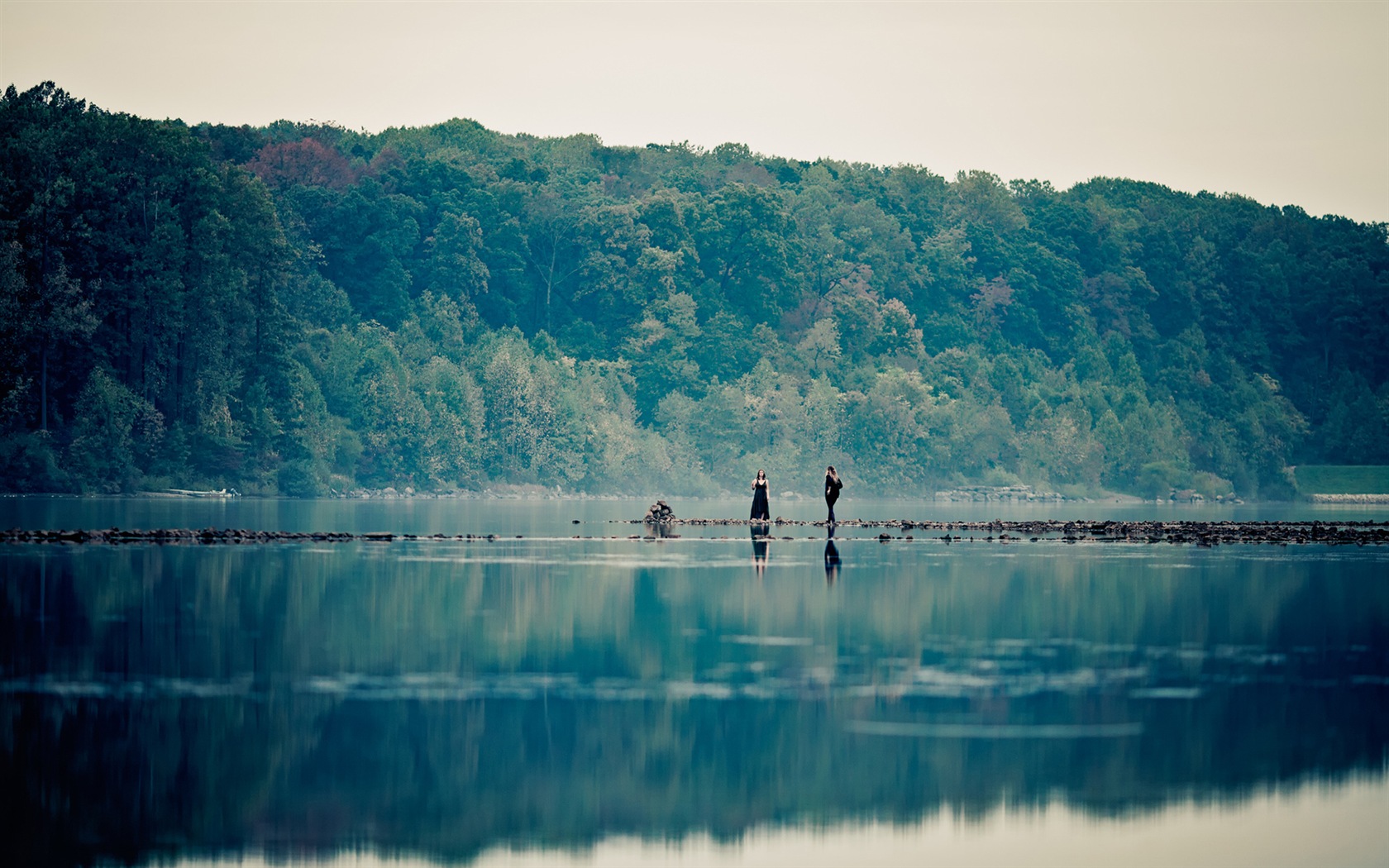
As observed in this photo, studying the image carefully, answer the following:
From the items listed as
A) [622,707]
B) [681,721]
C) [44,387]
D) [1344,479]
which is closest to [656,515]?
[622,707]

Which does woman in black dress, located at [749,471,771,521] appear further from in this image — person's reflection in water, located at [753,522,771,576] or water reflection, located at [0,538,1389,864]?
water reflection, located at [0,538,1389,864]

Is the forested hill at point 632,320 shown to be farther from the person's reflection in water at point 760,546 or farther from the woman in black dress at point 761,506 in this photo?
the person's reflection in water at point 760,546

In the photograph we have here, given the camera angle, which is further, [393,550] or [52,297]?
[52,297]

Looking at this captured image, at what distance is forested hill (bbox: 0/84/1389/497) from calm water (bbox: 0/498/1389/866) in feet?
185

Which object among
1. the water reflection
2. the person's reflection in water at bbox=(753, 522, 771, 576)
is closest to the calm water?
the water reflection

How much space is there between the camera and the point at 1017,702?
62.0 feet

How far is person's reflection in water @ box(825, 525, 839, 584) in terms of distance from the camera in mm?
35031

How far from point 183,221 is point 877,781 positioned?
82.2m

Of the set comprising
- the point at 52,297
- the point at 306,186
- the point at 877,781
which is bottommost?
the point at 877,781

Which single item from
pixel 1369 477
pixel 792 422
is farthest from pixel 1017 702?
pixel 1369 477

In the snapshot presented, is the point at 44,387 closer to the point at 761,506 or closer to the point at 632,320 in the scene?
the point at 761,506

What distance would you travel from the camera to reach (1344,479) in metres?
134

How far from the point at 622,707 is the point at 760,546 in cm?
2812

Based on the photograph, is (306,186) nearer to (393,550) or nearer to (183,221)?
(183,221)
